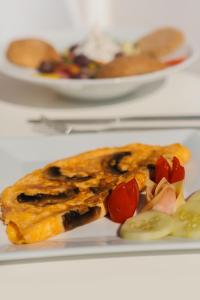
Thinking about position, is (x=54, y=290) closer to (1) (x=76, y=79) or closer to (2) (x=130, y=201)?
(2) (x=130, y=201)

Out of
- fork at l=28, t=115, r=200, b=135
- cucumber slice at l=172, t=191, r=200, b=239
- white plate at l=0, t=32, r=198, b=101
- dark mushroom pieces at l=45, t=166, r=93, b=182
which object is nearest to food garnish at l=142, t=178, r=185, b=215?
cucumber slice at l=172, t=191, r=200, b=239

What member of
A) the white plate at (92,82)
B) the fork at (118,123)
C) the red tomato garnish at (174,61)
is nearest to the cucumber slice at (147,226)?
the fork at (118,123)

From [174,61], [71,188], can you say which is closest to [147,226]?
[71,188]

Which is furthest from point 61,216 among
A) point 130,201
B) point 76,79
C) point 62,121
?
point 76,79

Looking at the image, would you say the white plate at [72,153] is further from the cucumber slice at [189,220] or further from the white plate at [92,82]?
the white plate at [92,82]

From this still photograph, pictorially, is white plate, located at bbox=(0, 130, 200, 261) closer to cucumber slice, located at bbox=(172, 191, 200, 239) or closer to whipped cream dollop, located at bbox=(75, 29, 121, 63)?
cucumber slice, located at bbox=(172, 191, 200, 239)

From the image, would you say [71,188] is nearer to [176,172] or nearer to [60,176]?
[60,176]

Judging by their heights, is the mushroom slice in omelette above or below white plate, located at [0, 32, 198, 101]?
below
